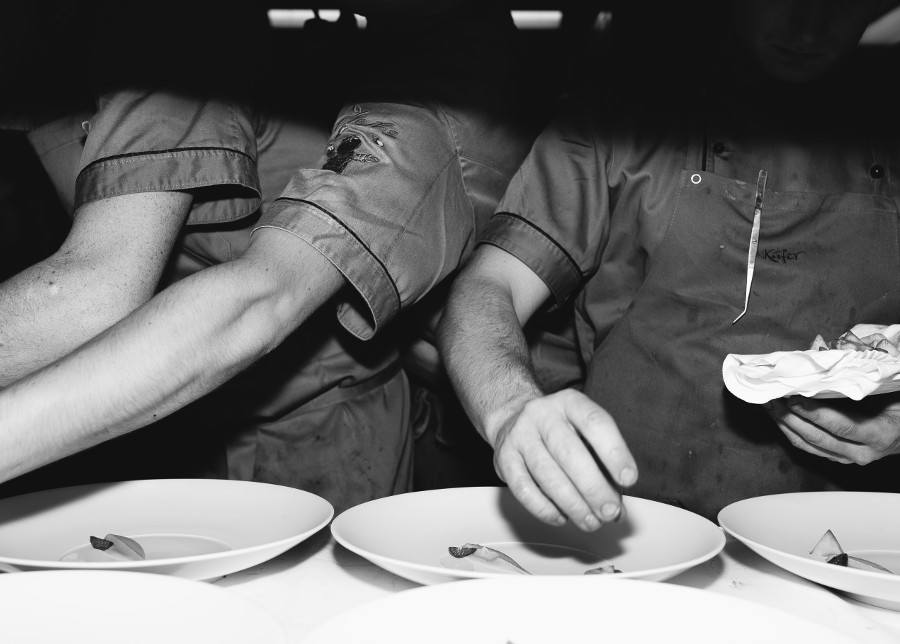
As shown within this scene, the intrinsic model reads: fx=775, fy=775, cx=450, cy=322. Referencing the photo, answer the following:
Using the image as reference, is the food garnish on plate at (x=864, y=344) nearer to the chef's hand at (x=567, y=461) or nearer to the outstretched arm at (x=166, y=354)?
the chef's hand at (x=567, y=461)

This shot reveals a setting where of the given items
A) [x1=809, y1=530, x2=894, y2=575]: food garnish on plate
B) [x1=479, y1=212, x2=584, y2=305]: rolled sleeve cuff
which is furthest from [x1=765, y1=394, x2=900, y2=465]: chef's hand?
[x1=479, y1=212, x2=584, y2=305]: rolled sleeve cuff

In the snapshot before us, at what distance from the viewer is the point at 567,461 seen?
0.84m

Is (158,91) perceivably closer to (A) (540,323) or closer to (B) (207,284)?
(B) (207,284)

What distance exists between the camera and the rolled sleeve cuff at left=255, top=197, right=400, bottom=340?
1137 mm

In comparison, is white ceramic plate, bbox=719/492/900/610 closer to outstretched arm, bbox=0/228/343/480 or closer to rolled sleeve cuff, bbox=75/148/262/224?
outstretched arm, bbox=0/228/343/480

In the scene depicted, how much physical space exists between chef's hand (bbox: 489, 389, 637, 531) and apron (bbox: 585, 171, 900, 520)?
0.61 metres

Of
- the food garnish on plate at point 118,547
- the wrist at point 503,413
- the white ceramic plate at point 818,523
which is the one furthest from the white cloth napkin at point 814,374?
the food garnish on plate at point 118,547

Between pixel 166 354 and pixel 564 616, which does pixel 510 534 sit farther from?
pixel 166 354

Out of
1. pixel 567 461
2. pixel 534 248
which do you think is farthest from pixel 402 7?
pixel 567 461

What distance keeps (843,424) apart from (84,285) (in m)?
1.12

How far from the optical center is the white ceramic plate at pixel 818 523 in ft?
3.10

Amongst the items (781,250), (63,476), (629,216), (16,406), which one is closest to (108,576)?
(16,406)

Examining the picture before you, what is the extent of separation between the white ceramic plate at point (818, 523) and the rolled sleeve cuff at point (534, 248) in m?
0.56

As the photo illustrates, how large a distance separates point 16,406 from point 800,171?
1.28 m
